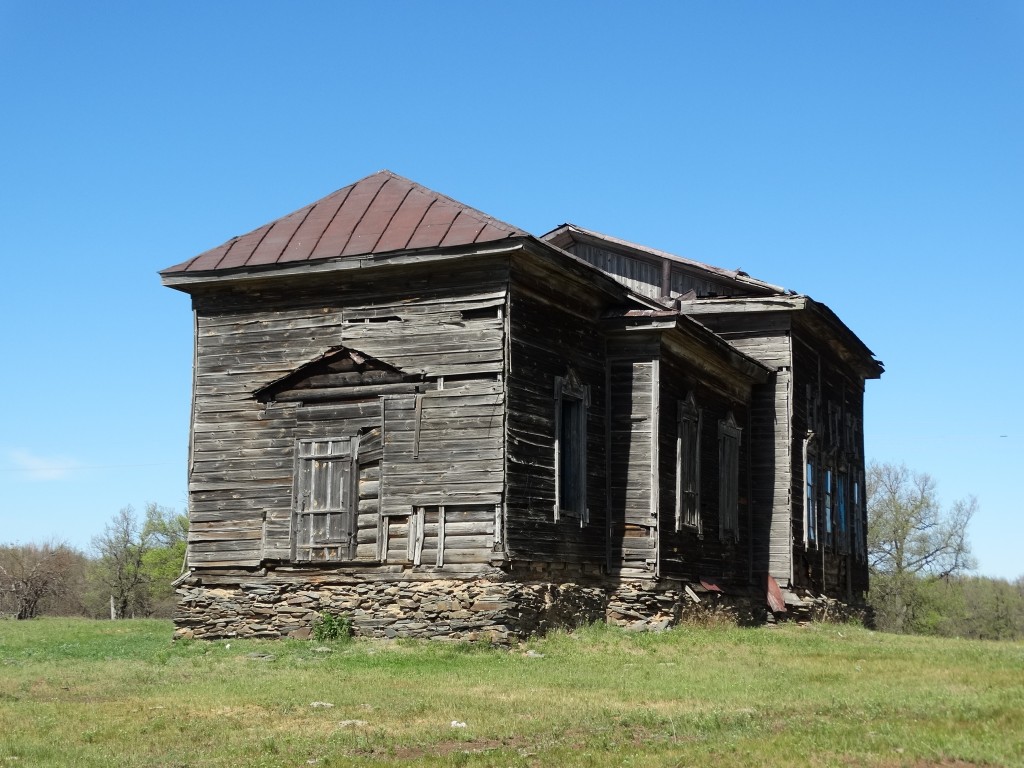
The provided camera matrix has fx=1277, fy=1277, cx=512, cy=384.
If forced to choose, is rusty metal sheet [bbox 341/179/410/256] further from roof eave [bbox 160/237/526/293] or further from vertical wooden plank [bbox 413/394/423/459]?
vertical wooden plank [bbox 413/394/423/459]

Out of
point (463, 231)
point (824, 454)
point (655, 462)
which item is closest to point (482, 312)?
point (463, 231)

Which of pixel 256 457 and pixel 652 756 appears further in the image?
pixel 256 457

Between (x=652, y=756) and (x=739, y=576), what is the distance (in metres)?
16.4

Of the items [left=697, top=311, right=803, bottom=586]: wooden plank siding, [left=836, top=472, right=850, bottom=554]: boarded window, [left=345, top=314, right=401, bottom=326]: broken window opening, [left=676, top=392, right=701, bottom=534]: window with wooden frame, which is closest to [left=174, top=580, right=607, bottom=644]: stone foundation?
[left=676, top=392, right=701, bottom=534]: window with wooden frame

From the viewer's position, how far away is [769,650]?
756 inches

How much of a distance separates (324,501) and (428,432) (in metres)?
2.05

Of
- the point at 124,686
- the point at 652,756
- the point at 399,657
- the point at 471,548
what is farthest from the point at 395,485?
the point at 652,756

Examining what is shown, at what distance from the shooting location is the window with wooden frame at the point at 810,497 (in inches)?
1108

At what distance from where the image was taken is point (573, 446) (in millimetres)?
21125

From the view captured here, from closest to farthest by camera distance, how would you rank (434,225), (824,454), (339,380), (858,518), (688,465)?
(434,225) → (339,380) → (688,465) → (824,454) → (858,518)

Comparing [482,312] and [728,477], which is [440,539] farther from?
[728,477]

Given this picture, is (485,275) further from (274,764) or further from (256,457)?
(274,764)

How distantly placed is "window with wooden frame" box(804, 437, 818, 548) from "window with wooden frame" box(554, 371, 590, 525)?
28.6 feet

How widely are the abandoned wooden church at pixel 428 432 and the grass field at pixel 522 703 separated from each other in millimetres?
941
